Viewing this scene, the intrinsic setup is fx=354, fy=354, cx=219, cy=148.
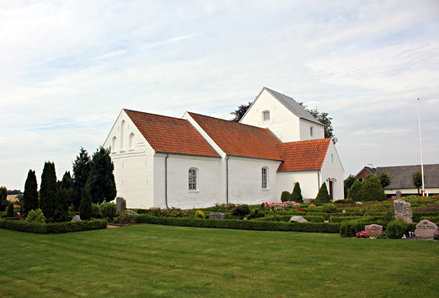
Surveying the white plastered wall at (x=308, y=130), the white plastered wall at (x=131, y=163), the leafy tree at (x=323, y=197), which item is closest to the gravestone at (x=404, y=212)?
the leafy tree at (x=323, y=197)

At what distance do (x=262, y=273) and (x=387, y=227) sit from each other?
5723 mm

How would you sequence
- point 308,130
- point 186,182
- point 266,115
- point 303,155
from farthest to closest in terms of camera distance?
point 266,115, point 308,130, point 303,155, point 186,182

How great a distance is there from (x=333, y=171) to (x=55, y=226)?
2274cm

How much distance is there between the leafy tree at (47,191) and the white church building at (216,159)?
6090 mm

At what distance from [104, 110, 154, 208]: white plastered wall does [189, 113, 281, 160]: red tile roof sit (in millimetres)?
5731

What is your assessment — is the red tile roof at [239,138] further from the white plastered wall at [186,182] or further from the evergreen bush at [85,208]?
the evergreen bush at [85,208]

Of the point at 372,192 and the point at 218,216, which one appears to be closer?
the point at 218,216

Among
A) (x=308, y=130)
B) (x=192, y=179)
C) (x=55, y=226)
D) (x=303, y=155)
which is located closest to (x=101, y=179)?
(x=55, y=226)

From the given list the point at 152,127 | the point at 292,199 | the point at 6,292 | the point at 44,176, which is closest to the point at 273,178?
the point at 292,199

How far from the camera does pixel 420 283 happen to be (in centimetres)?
578

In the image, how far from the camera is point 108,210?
56.5 feet

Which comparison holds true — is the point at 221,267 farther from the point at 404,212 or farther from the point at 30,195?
the point at 30,195

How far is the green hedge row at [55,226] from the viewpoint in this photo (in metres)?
13.1

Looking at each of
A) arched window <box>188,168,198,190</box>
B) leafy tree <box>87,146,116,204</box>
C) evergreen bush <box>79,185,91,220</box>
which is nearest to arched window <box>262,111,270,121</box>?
arched window <box>188,168,198,190</box>
